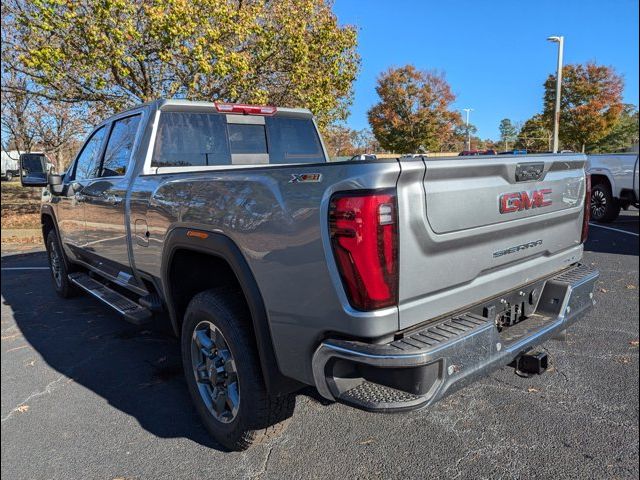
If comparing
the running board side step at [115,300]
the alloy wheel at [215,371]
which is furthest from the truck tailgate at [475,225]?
the running board side step at [115,300]

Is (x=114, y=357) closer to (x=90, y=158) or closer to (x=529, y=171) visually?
(x=90, y=158)

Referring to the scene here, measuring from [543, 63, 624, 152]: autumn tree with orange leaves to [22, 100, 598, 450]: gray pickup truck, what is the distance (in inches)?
1006

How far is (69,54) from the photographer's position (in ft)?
29.6

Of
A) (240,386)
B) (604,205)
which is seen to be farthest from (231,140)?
(604,205)

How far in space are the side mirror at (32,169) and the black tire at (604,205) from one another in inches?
414

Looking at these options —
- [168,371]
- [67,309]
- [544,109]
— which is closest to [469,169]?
[168,371]

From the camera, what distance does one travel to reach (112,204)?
3.92m

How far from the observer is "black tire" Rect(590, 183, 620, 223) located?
10.2 metres

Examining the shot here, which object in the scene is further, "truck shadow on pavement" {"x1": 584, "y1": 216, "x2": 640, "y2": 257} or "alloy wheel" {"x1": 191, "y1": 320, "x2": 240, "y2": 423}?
"truck shadow on pavement" {"x1": 584, "y1": 216, "x2": 640, "y2": 257}

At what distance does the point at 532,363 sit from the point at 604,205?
945cm

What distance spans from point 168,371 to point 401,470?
84.6 inches

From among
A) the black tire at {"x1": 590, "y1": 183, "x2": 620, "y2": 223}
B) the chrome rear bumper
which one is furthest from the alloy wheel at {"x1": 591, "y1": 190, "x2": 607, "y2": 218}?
the chrome rear bumper

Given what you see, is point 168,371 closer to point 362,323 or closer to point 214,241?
point 214,241

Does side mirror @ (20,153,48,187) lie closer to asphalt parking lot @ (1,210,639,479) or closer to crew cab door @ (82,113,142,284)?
crew cab door @ (82,113,142,284)
